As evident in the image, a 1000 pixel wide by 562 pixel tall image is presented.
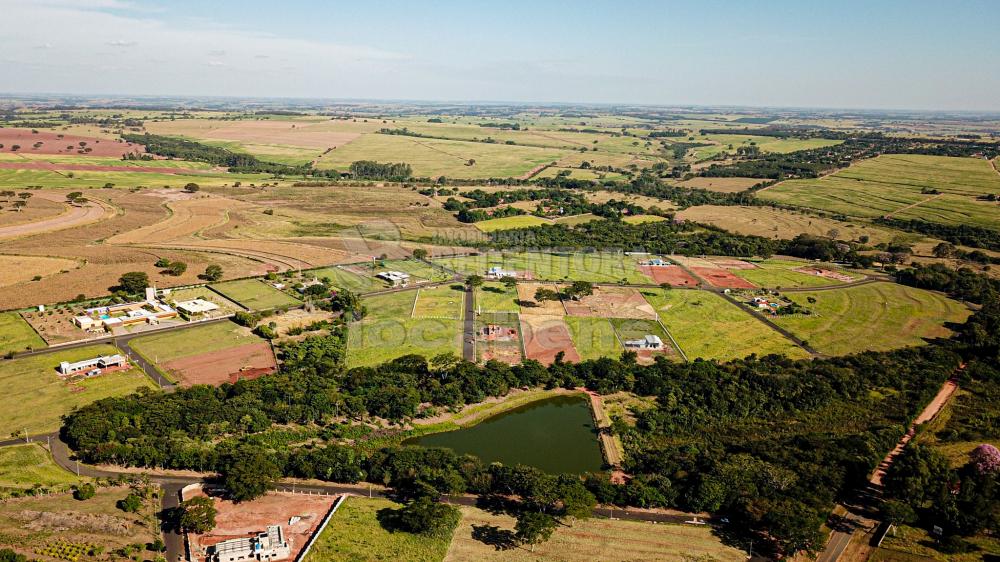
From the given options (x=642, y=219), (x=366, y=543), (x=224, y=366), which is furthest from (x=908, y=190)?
(x=366, y=543)

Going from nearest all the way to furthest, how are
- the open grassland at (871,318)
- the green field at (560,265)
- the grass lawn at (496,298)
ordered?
the open grassland at (871,318) → the grass lawn at (496,298) → the green field at (560,265)

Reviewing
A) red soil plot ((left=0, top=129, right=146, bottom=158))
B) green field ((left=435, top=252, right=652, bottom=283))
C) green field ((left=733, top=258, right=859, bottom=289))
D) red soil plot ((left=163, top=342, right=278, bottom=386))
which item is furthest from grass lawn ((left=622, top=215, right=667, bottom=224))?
red soil plot ((left=0, top=129, right=146, bottom=158))

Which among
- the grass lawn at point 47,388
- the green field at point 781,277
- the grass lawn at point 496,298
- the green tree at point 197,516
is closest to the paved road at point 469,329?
the grass lawn at point 496,298

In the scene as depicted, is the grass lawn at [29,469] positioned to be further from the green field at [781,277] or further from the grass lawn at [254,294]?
the green field at [781,277]

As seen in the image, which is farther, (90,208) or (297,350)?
(90,208)

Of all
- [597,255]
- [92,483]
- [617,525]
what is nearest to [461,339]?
[617,525]

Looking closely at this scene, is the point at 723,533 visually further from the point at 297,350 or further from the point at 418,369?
the point at 297,350

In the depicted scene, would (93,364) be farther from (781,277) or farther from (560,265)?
(781,277)
